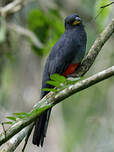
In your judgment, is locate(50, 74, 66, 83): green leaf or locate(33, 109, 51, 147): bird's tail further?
locate(33, 109, 51, 147): bird's tail

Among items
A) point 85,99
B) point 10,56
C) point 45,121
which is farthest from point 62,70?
point 85,99

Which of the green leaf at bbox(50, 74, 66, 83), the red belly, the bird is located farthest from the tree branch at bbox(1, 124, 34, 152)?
the red belly

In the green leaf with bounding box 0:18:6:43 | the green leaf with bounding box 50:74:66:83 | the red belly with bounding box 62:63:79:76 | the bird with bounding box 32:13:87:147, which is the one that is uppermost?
the green leaf with bounding box 0:18:6:43

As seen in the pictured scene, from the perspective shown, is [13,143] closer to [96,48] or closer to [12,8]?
[96,48]

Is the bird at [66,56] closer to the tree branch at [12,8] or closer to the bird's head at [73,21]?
the bird's head at [73,21]

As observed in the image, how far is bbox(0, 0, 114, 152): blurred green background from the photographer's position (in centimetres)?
608

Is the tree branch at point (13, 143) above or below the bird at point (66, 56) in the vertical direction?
Answer: below

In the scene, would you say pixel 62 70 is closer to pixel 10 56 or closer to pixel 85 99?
pixel 10 56

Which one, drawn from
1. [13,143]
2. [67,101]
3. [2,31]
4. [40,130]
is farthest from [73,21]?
[67,101]

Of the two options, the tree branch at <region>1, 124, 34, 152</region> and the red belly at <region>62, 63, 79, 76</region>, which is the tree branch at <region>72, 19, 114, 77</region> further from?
the tree branch at <region>1, 124, 34, 152</region>

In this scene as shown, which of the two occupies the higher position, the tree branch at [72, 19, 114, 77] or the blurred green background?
the blurred green background

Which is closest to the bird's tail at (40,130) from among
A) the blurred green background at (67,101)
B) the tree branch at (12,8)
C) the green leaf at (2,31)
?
the green leaf at (2,31)

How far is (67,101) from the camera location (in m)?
7.36

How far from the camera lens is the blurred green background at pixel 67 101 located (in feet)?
19.9
